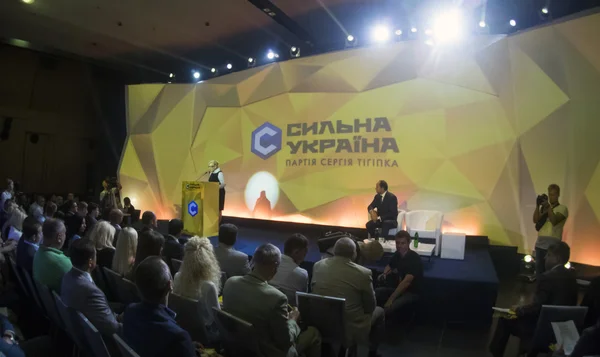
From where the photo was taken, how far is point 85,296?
258 centimetres

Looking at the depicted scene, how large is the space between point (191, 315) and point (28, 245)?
6.24 feet

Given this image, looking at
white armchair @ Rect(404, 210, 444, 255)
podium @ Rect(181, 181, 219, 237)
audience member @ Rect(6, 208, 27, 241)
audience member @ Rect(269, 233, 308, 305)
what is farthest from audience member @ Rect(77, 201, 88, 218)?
white armchair @ Rect(404, 210, 444, 255)

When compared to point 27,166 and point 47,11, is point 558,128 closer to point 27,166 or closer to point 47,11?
point 47,11

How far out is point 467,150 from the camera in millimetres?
7039

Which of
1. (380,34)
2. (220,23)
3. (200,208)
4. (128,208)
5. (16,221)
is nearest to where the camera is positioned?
(16,221)

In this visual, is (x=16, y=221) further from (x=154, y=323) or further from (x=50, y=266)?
(x=154, y=323)

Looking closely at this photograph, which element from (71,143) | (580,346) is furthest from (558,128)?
(71,143)

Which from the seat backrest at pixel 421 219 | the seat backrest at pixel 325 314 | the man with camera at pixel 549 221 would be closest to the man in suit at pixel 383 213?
the seat backrest at pixel 421 219

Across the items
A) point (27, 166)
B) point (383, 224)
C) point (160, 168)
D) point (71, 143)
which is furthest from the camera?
point (71, 143)

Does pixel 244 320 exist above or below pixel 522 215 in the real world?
below

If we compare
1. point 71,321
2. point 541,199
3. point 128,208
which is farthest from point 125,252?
point 128,208

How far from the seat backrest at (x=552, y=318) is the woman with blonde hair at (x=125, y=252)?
311 cm

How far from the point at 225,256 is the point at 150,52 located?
8815 mm

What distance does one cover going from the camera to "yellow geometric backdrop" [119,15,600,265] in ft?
19.5
